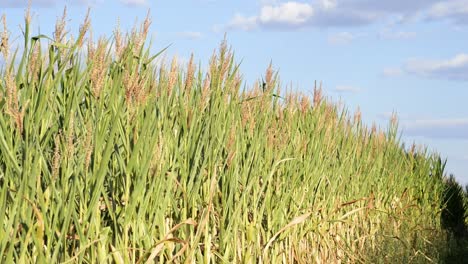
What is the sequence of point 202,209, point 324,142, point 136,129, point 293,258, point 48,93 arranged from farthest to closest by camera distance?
point 324,142, point 293,258, point 202,209, point 136,129, point 48,93

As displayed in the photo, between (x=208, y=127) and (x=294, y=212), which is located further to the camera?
(x=294, y=212)

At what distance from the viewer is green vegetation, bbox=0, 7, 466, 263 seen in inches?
120

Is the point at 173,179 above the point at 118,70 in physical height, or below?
below

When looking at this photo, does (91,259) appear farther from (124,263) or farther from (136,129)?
(136,129)

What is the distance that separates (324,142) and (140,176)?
3981mm

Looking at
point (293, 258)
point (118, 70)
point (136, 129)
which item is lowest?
point (293, 258)

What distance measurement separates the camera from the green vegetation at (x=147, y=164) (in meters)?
3.04

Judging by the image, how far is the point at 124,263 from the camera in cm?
336

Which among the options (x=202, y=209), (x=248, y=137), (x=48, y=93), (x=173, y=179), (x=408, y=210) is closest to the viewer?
(x=48, y=93)

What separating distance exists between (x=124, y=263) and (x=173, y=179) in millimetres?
700

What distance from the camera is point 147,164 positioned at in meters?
3.39

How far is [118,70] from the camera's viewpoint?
3.97 m

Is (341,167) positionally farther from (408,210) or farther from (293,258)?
(408,210)

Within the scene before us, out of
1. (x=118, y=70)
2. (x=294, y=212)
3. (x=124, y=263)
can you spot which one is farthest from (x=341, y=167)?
(x=124, y=263)
